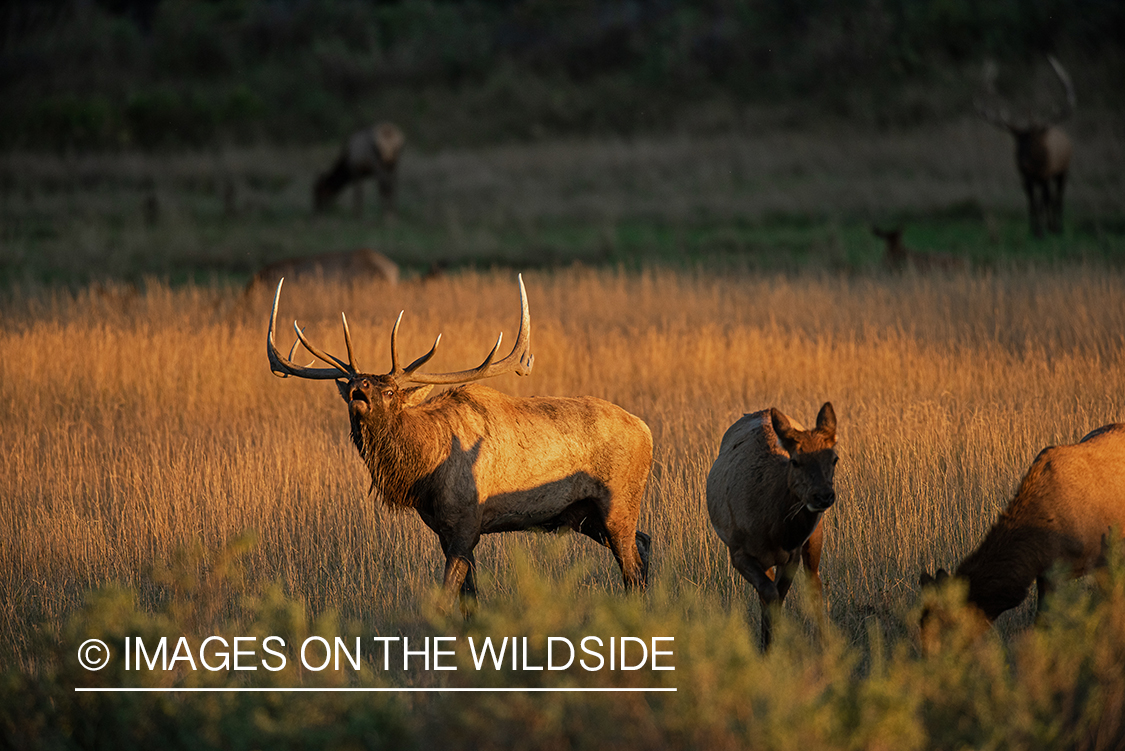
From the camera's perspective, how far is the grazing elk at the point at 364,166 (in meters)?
27.3

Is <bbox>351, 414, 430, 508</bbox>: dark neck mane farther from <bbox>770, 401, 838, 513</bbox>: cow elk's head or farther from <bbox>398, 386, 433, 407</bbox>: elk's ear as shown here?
<bbox>770, 401, 838, 513</bbox>: cow elk's head

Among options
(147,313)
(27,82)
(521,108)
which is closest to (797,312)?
(147,313)

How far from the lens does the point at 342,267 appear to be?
17.0 meters

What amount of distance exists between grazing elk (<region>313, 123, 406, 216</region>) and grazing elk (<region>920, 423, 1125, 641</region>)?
22845 mm

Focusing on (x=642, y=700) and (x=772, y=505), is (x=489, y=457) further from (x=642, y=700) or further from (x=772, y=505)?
(x=642, y=700)

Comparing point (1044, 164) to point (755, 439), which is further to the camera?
point (1044, 164)

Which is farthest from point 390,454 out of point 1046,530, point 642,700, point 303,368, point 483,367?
point 1046,530

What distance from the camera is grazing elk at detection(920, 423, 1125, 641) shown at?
520 cm

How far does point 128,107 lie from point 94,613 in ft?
114

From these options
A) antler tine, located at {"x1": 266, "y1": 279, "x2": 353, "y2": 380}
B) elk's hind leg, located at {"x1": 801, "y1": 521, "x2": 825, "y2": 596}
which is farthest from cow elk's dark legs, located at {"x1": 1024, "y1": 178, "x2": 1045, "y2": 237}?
antler tine, located at {"x1": 266, "y1": 279, "x2": 353, "y2": 380}

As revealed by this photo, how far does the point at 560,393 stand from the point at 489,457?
538 cm

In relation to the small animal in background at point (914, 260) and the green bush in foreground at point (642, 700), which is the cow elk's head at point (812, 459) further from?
the small animal in background at point (914, 260)

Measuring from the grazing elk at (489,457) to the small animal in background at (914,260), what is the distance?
432 inches

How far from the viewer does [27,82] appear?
132 ft
